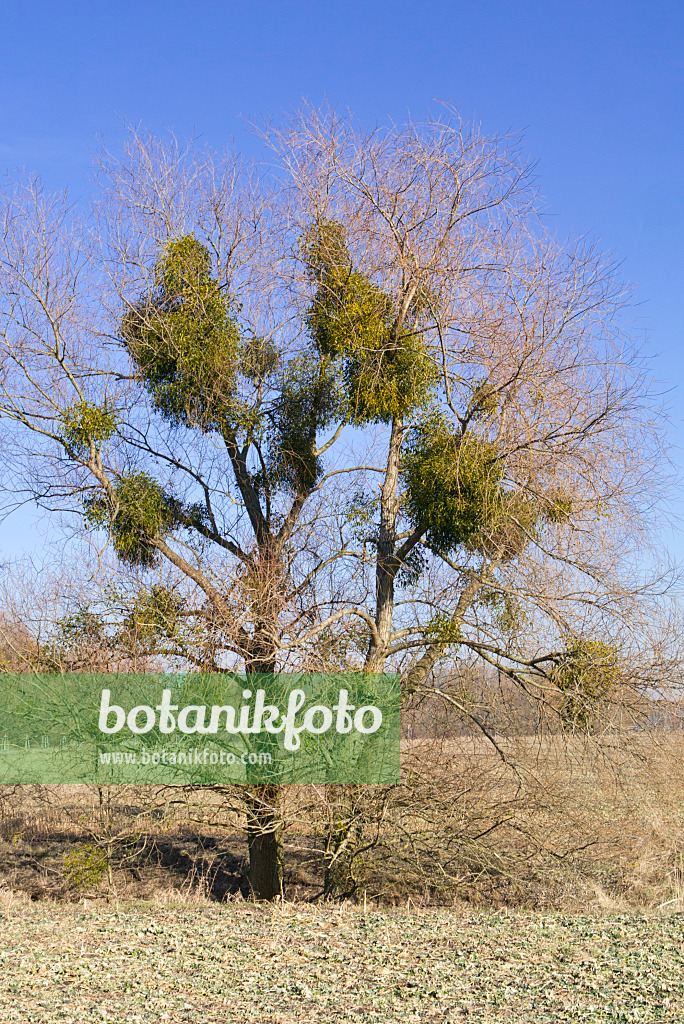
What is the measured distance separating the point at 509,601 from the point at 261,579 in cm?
289

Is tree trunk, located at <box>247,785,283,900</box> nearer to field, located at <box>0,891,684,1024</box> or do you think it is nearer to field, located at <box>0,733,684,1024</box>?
field, located at <box>0,733,684,1024</box>

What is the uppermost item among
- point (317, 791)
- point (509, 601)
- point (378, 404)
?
point (378, 404)

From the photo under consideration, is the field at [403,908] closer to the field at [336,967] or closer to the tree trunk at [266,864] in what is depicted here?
the field at [336,967]

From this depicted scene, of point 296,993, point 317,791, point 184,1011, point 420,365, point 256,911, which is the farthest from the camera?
point 420,365

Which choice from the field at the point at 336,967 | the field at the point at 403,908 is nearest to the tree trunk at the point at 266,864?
the field at the point at 403,908

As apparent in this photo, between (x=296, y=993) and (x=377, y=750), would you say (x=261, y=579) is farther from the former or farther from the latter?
(x=296, y=993)

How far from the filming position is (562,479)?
33.6ft

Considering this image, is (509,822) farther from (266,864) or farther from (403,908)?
(266,864)

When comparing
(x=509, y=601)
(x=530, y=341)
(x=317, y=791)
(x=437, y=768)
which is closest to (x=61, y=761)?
(x=317, y=791)

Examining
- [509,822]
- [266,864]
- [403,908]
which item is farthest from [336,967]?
[266,864]

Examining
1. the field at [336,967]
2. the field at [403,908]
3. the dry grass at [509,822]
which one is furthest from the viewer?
the dry grass at [509,822]

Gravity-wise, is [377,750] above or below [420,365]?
below

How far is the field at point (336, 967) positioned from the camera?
15.4ft

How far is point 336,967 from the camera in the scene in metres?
5.52
